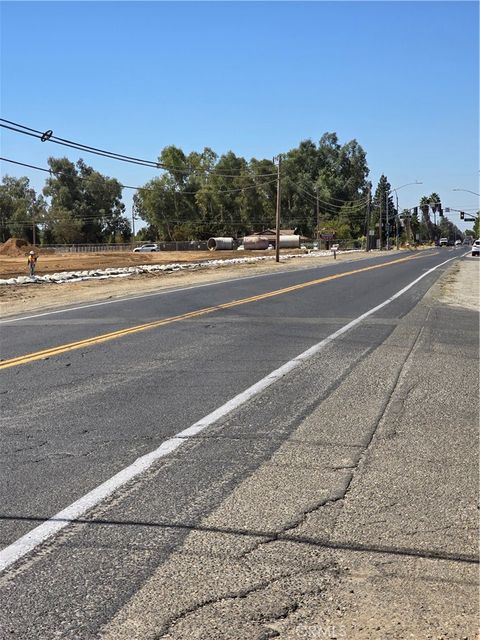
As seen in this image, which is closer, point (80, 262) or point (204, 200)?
point (80, 262)

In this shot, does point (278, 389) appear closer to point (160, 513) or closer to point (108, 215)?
point (160, 513)

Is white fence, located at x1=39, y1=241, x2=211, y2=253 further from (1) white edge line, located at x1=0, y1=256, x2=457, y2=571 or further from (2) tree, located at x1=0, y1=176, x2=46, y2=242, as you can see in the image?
(1) white edge line, located at x1=0, y1=256, x2=457, y2=571

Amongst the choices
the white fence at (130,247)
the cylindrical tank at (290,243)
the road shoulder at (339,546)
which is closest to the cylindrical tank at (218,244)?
the white fence at (130,247)

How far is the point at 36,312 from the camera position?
17859mm

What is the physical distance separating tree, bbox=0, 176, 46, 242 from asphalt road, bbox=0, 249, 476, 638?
112 meters

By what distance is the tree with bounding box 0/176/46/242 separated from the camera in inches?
4963

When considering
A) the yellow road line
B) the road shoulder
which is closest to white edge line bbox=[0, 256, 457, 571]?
the road shoulder

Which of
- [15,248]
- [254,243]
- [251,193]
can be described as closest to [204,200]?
[251,193]

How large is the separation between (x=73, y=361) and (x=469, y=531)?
675 cm

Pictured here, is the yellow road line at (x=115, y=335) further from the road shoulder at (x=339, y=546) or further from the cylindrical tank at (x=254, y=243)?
the cylindrical tank at (x=254, y=243)

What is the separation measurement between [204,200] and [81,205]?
70.2ft

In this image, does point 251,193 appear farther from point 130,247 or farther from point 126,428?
point 126,428

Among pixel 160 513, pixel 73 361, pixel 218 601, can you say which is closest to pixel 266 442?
pixel 160 513

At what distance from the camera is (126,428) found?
637cm
